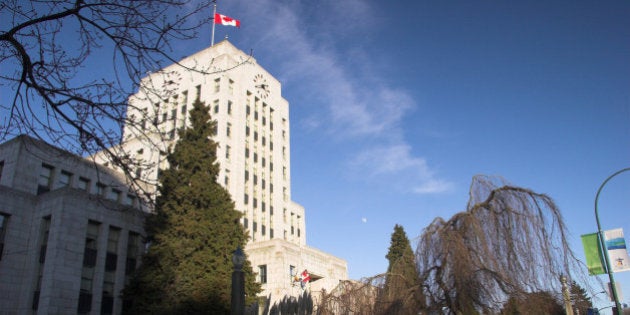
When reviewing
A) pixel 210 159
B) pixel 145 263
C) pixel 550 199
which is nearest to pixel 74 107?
pixel 550 199

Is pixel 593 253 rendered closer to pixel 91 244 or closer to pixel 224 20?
pixel 91 244

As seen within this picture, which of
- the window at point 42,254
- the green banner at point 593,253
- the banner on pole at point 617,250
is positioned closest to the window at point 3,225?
the window at point 42,254

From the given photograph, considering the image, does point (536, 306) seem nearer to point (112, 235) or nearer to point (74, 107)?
point (74, 107)

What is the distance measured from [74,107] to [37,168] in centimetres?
3190

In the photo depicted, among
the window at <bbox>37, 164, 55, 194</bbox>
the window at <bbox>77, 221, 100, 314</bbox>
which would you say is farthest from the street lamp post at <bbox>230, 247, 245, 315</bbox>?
the window at <bbox>37, 164, 55, 194</bbox>

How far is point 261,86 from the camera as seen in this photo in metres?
66.2

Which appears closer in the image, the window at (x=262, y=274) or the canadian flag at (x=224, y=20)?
the window at (x=262, y=274)

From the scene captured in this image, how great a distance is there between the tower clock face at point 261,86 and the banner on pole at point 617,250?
171 ft

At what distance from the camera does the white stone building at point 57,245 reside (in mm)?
28469

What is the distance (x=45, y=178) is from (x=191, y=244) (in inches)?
631

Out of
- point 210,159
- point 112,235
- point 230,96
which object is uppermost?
point 230,96

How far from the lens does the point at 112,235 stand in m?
33.6

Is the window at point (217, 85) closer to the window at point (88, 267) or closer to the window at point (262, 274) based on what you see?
the window at point (262, 274)

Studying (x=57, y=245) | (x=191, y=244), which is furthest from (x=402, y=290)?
(x=57, y=245)
